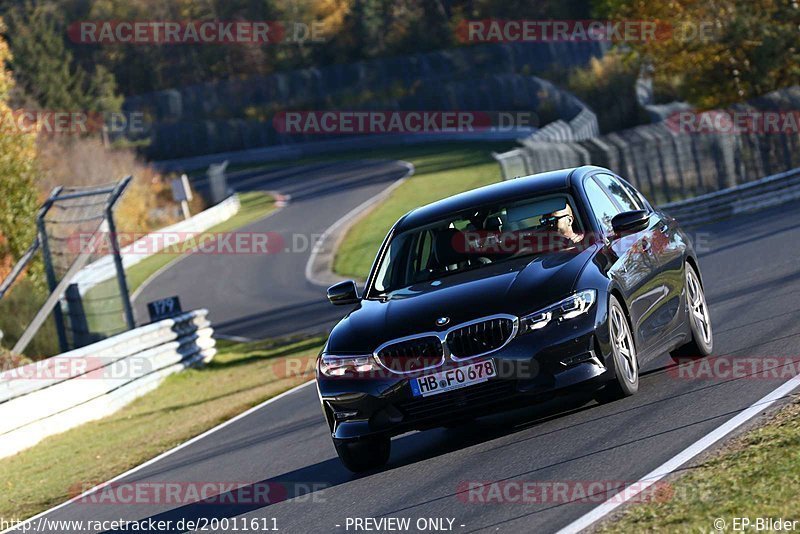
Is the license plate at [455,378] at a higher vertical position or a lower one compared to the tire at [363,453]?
higher

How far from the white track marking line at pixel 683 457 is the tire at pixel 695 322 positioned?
161 centimetres

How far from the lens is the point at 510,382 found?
8125 millimetres

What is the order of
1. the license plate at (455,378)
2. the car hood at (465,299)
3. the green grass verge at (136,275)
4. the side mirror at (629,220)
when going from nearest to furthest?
the license plate at (455,378), the car hood at (465,299), the side mirror at (629,220), the green grass verge at (136,275)

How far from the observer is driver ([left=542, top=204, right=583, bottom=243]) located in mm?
9281

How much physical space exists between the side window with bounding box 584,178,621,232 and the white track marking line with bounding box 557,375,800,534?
69.8 inches

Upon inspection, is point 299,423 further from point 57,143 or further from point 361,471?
point 57,143

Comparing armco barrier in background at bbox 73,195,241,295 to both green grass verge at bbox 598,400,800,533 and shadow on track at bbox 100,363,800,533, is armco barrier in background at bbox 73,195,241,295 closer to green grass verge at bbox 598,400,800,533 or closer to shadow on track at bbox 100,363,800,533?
shadow on track at bbox 100,363,800,533

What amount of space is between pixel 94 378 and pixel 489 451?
31.9ft

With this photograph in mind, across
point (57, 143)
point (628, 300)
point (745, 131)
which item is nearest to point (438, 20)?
point (57, 143)

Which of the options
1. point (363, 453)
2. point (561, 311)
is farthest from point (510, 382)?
point (363, 453)

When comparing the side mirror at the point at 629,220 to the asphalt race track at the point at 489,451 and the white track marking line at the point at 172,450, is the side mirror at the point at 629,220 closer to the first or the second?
the asphalt race track at the point at 489,451

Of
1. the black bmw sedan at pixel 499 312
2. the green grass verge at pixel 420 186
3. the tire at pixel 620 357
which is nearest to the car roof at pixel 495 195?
the black bmw sedan at pixel 499 312

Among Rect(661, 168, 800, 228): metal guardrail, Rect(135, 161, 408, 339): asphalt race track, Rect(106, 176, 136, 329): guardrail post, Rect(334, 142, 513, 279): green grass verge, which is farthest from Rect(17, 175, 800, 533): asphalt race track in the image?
Rect(334, 142, 513, 279): green grass verge

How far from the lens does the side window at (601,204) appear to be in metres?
9.59
